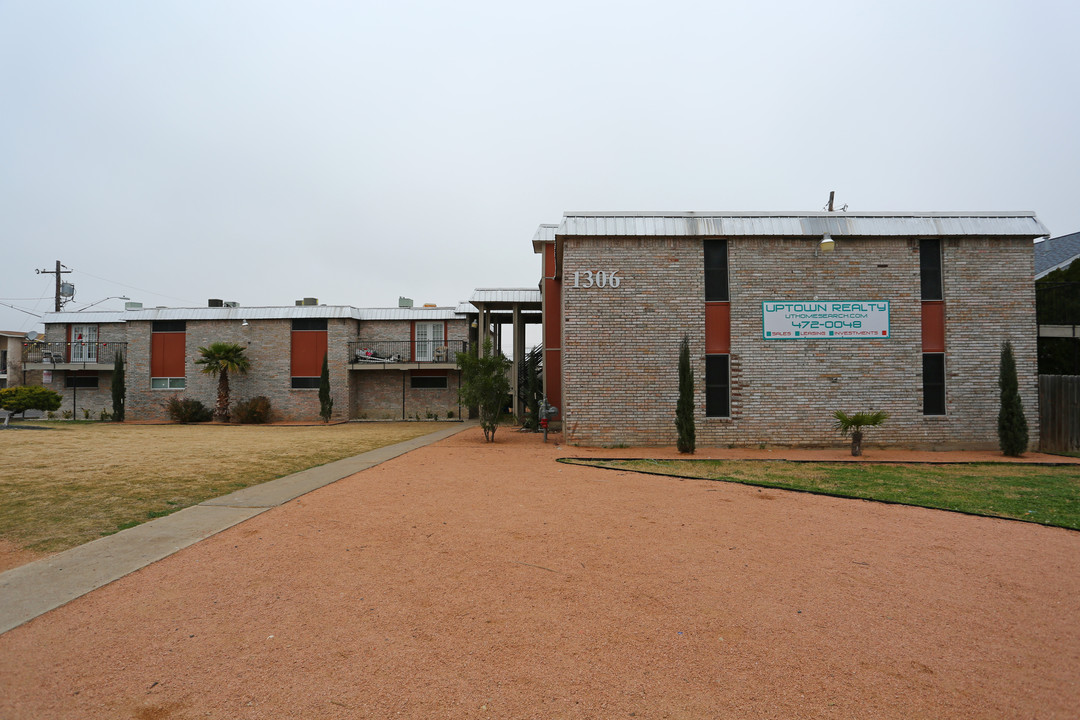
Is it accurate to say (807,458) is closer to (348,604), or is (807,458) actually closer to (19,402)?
(348,604)

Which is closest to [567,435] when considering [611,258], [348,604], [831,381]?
[611,258]

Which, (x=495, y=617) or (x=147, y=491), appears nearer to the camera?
(x=495, y=617)

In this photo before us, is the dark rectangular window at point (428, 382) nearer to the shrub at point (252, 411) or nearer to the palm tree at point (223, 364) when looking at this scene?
the shrub at point (252, 411)

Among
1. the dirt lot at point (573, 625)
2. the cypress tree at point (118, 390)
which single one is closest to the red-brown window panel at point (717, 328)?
the dirt lot at point (573, 625)

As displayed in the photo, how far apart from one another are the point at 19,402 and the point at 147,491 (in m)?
19.0

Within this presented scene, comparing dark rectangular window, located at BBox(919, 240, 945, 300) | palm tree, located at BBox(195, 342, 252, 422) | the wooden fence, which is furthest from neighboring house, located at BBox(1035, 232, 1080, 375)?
palm tree, located at BBox(195, 342, 252, 422)

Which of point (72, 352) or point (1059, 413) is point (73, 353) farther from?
point (1059, 413)

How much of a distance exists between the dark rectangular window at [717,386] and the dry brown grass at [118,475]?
8.64m

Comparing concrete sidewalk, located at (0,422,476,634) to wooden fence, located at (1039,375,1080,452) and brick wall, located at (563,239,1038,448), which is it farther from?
wooden fence, located at (1039,375,1080,452)

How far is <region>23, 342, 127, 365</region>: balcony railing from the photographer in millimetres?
26531

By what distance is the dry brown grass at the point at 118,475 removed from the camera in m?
5.56

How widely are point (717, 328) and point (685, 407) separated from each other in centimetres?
253

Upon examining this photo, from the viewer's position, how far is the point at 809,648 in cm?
304

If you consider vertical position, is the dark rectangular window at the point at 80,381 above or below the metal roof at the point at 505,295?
below
